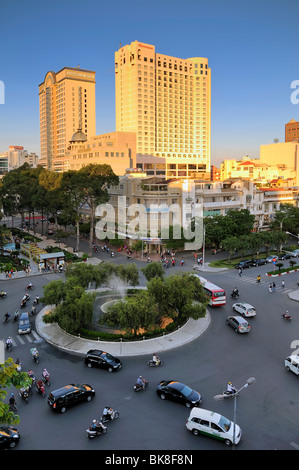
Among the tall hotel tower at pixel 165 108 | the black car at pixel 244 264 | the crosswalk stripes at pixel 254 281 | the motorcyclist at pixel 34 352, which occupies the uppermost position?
the tall hotel tower at pixel 165 108

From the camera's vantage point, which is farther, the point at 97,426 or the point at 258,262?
the point at 258,262

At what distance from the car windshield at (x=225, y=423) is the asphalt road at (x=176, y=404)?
0.89 m

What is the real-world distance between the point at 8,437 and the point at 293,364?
690 inches

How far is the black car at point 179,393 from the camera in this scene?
808 inches

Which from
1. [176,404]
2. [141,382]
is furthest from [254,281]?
[176,404]

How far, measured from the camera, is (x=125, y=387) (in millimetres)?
22734

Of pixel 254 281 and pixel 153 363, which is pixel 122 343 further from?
pixel 254 281

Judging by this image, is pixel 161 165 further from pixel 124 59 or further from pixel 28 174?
pixel 28 174

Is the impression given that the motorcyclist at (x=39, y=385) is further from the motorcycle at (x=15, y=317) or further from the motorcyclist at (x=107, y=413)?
the motorcycle at (x=15, y=317)

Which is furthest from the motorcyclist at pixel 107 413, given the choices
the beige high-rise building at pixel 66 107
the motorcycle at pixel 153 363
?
the beige high-rise building at pixel 66 107

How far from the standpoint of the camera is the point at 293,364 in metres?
23.9

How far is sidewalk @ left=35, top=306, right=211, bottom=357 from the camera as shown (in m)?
27.5

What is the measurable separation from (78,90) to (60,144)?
24.7m

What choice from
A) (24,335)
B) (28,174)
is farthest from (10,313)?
(28,174)
